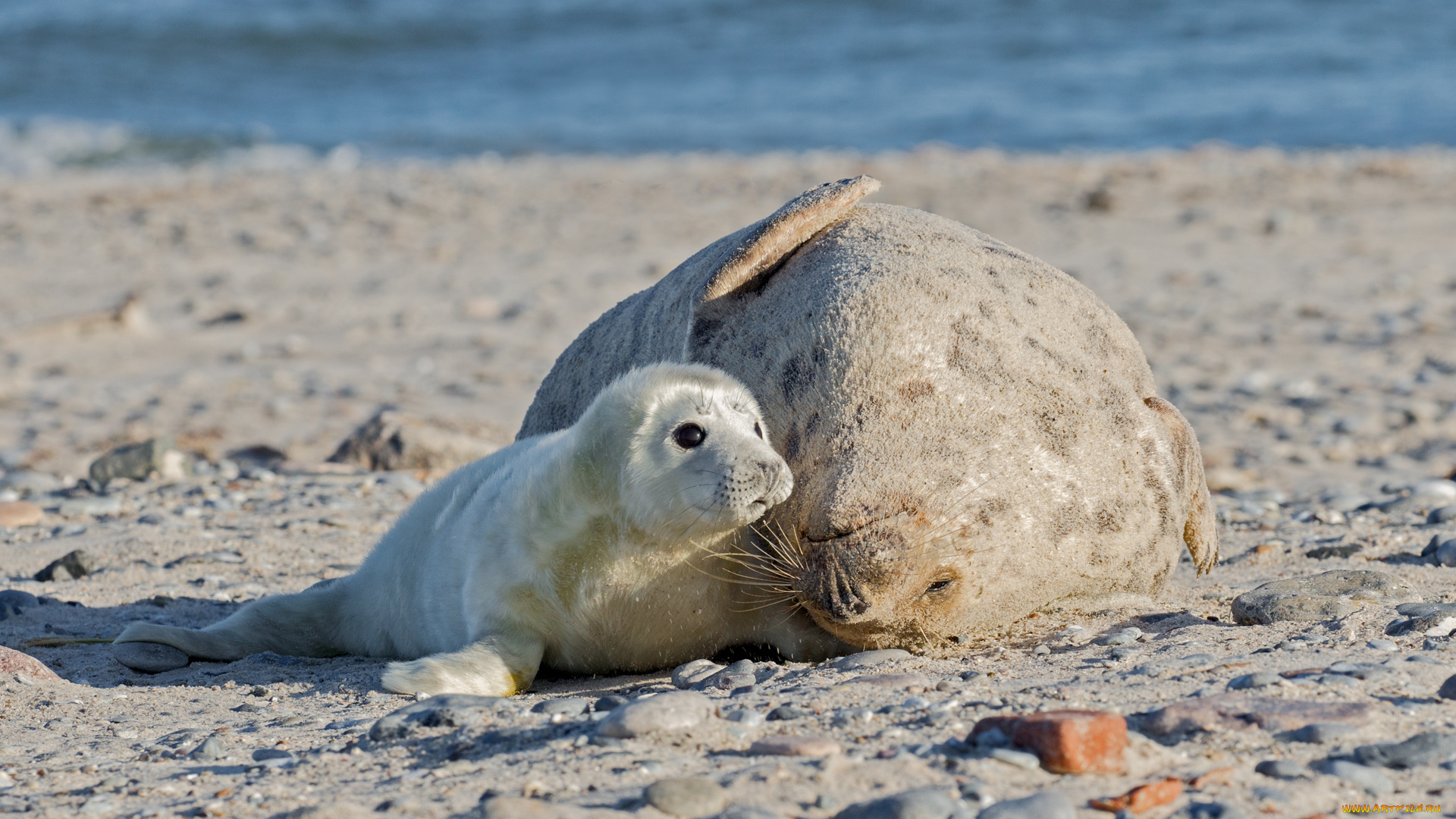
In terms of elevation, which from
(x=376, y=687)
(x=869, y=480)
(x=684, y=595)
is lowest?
(x=376, y=687)

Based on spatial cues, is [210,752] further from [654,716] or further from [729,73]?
[729,73]

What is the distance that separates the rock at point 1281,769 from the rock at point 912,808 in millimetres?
527

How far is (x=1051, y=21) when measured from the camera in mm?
27562

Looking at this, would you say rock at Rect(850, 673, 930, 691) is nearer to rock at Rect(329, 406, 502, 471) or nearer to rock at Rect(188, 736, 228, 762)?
rock at Rect(188, 736, 228, 762)

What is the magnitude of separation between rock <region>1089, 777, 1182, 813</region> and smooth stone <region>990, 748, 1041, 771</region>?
0.15 metres

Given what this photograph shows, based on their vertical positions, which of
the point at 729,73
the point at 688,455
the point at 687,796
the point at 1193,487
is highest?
the point at 729,73

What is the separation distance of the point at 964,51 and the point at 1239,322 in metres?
17.7

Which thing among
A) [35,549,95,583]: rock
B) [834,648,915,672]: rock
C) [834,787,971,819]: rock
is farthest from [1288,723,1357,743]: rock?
[35,549,95,583]: rock

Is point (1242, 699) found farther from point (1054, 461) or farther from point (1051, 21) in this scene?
point (1051, 21)

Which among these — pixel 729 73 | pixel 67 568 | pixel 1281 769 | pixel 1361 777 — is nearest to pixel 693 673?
pixel 1281 769

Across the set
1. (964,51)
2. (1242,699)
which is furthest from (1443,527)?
(964,51)

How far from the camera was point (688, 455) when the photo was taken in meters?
3.24

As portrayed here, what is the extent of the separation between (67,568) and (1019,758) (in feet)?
12.5

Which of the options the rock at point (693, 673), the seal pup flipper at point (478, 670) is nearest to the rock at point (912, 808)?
the rock at point (693, 673)
